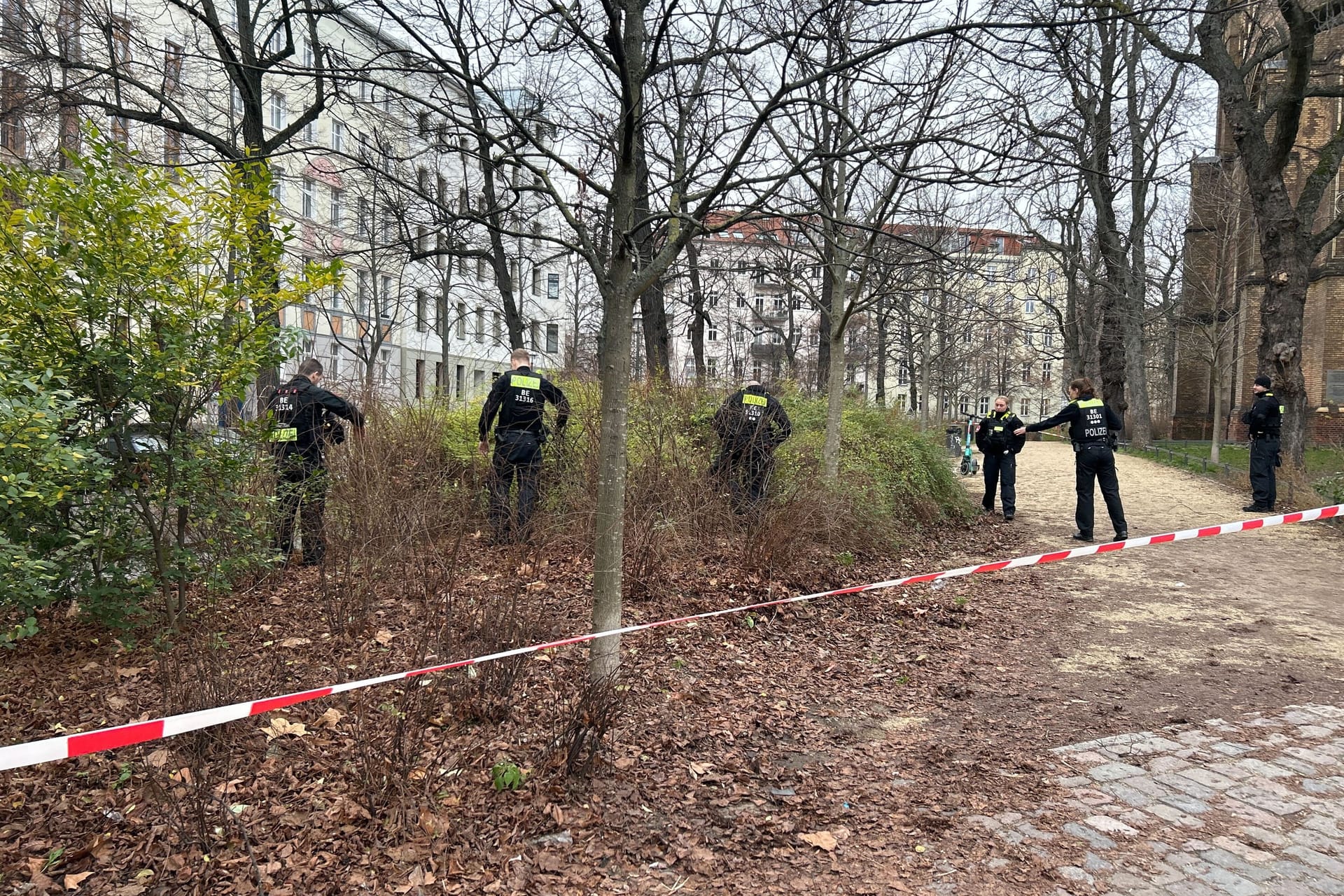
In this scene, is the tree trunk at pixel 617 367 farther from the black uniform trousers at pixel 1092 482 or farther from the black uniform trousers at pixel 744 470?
the black uniform trousers at pixel 1092 482

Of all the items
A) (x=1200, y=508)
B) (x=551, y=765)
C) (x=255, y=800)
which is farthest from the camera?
(x=1200, y=508)

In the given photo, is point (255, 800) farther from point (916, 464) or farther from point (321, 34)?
point (321, 34)

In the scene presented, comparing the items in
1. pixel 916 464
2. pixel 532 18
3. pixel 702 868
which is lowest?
pixel 702 868

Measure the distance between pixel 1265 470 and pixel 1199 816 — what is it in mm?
10296

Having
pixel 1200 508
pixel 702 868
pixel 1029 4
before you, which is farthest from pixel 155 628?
pixel 1200 508

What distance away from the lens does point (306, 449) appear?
7.00m

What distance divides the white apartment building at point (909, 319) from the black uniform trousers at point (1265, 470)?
3.60m

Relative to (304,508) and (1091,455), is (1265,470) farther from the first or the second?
(304,508)

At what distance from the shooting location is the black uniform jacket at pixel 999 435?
11188 millimetres

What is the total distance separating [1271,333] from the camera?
41.4 ft

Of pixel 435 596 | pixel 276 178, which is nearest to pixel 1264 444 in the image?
pixel 435 596

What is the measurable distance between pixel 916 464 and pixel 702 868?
8525 millimetres

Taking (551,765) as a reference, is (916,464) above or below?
above

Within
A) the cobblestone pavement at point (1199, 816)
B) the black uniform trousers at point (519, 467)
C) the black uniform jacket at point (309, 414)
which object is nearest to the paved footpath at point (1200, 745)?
the cobblestone pavement at point (1199, 816)
